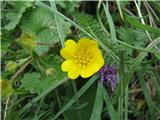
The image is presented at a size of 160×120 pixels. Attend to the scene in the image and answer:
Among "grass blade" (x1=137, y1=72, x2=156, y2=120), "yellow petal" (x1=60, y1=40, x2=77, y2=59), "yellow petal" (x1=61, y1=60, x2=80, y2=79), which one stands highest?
"yellow petal" (x1=60, y1=40, x2=77, y2=59)

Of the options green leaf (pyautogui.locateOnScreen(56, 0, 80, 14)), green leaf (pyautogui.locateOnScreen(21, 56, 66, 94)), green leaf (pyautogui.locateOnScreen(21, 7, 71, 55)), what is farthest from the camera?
green leaf (pyautogui.locateOnScreen(56, 0, 80, 14))

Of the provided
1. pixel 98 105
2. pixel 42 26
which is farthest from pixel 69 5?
pixel 98 105

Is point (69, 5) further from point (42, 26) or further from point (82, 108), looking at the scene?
point (82, 108)

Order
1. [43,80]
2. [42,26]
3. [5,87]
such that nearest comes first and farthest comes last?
[5,87] → [43,80] → [42,26]

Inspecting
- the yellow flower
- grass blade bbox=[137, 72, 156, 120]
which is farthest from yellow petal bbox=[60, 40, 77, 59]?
grass blade bbox=[137, 72, 156, 120]

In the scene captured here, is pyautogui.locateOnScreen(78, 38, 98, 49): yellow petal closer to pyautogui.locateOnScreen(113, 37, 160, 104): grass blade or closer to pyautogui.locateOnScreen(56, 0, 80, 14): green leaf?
pyautogui.locateOnScreen(113, 37, 160, 104): grass blade

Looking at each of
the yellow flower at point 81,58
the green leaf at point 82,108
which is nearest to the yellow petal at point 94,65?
the yellow flower at point 81,58

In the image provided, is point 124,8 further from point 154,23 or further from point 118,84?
point 118,84
